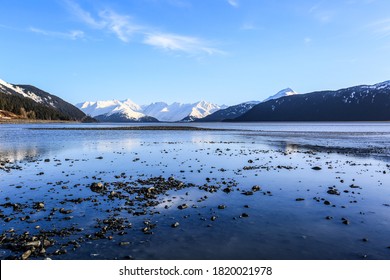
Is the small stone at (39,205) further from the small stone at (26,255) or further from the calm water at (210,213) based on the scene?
the small stone at (26,255)

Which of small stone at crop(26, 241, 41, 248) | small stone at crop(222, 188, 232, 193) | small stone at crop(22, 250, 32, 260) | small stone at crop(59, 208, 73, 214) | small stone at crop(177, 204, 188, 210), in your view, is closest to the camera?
small stone at crop(22, 250, 32, 260)

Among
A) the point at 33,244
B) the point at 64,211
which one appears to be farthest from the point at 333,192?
the point at 33,244

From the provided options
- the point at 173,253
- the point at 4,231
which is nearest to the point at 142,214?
the point at 173,253

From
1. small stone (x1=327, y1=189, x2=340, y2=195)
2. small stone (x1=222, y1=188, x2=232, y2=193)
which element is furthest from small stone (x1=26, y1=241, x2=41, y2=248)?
small stone (x1=327, y1=189, x2=340, y2=195)

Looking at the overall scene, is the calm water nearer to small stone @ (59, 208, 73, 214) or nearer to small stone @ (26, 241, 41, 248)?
small stone @ (59, 208, 73, 214)

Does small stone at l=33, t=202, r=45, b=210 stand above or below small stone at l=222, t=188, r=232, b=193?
above

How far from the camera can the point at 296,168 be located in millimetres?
38875

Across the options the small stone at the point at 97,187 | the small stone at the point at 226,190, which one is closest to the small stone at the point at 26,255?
the small stone at the point at 97,187

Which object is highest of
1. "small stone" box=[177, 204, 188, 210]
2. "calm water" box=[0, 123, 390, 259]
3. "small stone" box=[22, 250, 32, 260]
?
"small stone" box=[22, 250, 32, 260]

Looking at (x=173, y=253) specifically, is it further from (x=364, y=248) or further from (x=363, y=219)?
(x=363, y=219)

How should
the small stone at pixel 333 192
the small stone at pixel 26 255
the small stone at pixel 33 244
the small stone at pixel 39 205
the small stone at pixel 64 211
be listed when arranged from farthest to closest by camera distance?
1. the small stone at pixel 333 192
2. the small stone at pixel 39 205
3. the small stone at pixel 64 211
4. the small stone at pixel 33 244
5. the small stone at pixel 26 255

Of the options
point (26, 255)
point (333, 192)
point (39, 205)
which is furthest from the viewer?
point (333, 192)

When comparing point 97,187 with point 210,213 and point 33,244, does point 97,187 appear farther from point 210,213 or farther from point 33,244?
point 33,244
